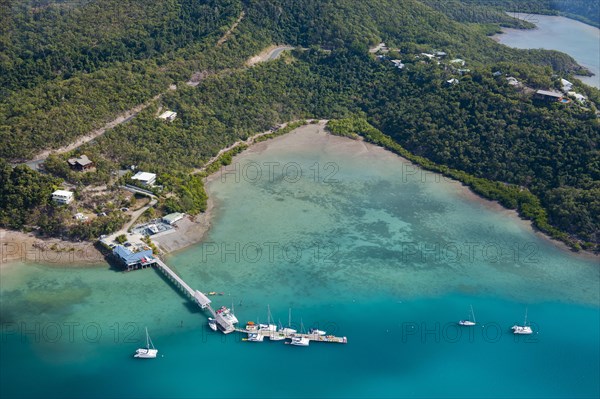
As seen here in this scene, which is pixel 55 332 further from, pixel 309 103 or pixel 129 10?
pixel 129 10

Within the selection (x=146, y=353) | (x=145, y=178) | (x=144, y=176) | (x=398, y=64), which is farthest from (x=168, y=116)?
(x=146, y=353)

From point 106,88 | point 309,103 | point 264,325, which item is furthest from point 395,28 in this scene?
point 264,325

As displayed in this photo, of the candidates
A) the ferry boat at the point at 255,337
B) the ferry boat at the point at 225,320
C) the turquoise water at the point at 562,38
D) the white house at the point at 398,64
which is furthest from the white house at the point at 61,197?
the turquoise water at the point at 562,38

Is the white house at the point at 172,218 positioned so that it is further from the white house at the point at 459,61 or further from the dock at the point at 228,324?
the white house at the point at 459,61

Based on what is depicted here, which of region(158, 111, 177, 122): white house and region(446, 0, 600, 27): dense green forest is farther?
region(446, 0, 600, 27): dense green forest

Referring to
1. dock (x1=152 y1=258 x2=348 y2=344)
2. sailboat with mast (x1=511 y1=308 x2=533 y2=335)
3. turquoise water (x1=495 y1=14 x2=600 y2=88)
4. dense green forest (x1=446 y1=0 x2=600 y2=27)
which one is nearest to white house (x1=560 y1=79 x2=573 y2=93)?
turquoise water (x1=495 y1=14 x2=600 y2=88)

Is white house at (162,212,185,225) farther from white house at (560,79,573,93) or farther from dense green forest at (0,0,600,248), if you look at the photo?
white house at (560,79,573,93)

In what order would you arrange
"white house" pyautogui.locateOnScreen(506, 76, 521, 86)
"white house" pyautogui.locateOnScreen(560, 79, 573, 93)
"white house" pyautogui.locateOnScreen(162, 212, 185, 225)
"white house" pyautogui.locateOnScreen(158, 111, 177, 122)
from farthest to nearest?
"white house" pyautogui.locateOnScreen(506, 76, 521, 86) < "white house" pyautogui.locateOnScreen(560, 79, 573, 93) < "white house" pyautogui.locateOnScreen(158, 111, 177, 122) < "white house" pyautogui.locateOnScreen(162, 212, 185, 225)
